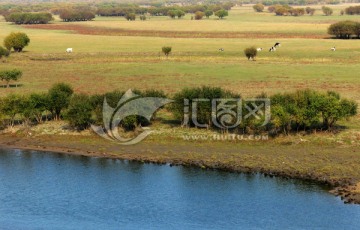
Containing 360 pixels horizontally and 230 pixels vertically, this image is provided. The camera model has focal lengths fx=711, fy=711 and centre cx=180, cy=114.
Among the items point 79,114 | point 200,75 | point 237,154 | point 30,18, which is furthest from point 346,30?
point 30,18

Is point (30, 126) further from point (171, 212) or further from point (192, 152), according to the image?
point (171, 212)

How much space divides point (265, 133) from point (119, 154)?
1041 cm

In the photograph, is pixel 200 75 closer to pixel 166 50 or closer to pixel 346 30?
pixel 166 50

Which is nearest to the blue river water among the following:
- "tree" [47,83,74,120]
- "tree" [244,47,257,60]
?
"tree" [47,83,74,120]

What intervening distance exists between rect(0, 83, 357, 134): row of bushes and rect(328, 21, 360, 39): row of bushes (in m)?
70.2

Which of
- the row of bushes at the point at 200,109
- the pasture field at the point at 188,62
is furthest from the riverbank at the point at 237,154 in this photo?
the pasture field at the point at 188,62

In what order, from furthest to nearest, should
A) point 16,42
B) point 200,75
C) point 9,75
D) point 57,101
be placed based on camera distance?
point 16,42 → point 200,75 → point 9,75 → point 57,101

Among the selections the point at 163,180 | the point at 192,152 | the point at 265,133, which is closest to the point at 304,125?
the point at 265,133

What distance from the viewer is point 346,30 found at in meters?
120

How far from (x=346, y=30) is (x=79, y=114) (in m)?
78.2

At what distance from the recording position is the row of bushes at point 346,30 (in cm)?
11938

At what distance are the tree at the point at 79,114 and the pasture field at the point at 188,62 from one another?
14082 mm

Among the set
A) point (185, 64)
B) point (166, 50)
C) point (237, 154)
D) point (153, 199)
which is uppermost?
point (166, 50)

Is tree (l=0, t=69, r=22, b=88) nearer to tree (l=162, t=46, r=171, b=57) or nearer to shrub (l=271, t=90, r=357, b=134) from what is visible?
tree (l=162, t=46, r=171, b=57)
